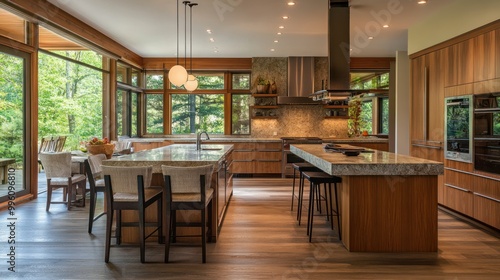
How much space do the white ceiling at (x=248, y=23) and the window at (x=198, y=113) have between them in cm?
142

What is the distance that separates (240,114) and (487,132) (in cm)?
633

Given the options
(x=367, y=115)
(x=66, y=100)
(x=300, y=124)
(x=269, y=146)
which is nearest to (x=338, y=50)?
(x=269, y=146)

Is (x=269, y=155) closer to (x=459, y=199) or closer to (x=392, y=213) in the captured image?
(x=459, y=199)

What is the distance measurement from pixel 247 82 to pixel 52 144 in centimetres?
485

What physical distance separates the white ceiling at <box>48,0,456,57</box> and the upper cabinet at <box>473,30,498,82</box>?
1.11 meters

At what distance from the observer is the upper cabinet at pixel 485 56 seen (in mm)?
4281

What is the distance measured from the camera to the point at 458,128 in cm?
489

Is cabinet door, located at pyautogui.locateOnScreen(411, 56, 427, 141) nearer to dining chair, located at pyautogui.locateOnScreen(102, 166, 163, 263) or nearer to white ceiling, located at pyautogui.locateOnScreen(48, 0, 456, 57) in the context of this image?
white ceiling, located at pyautogui.locateOnScreen(48, 0, 456, 57)

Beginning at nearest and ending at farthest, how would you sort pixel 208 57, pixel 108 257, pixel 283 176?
pixel 108 257
pixel 283 176
pixel 208 57

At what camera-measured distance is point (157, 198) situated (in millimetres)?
3400

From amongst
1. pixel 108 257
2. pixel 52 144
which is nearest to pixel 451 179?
pixel 108 257

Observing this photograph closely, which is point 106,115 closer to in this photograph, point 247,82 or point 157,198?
point 247,82

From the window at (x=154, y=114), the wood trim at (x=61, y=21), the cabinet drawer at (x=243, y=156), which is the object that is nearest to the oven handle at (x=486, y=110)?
the cabinet drawer at (x=243, y=156)

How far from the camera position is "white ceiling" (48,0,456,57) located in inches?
215
